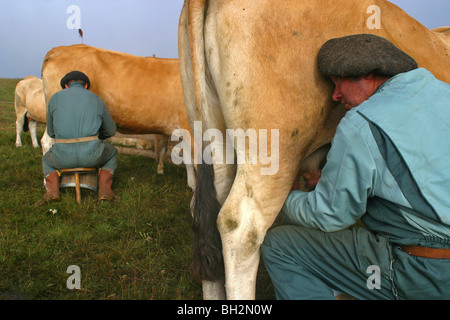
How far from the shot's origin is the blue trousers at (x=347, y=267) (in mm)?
1787

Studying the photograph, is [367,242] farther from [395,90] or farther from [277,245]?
[395,90]

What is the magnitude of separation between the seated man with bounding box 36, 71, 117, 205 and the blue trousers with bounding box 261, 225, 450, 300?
11.0ft

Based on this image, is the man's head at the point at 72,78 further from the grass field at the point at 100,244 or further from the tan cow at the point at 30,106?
the tan cow at the point at 30,106

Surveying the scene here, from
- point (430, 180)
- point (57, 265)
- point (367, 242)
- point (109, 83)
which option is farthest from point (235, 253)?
point (109, 83)

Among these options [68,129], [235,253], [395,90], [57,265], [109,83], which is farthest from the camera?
[109,83]

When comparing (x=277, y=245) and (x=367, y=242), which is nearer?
(x=367, y=242)

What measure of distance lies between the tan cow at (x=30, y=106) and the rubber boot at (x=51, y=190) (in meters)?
5.58

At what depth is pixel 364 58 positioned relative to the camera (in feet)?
6.42

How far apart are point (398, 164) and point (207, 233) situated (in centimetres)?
117

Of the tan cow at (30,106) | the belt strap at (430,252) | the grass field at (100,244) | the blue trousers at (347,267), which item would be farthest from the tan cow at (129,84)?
Result: the belt strap at (430,252)

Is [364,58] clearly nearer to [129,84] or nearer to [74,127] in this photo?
[74,127]

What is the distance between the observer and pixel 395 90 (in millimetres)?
1863

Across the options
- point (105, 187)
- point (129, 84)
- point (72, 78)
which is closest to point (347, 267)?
point (105, 187)
